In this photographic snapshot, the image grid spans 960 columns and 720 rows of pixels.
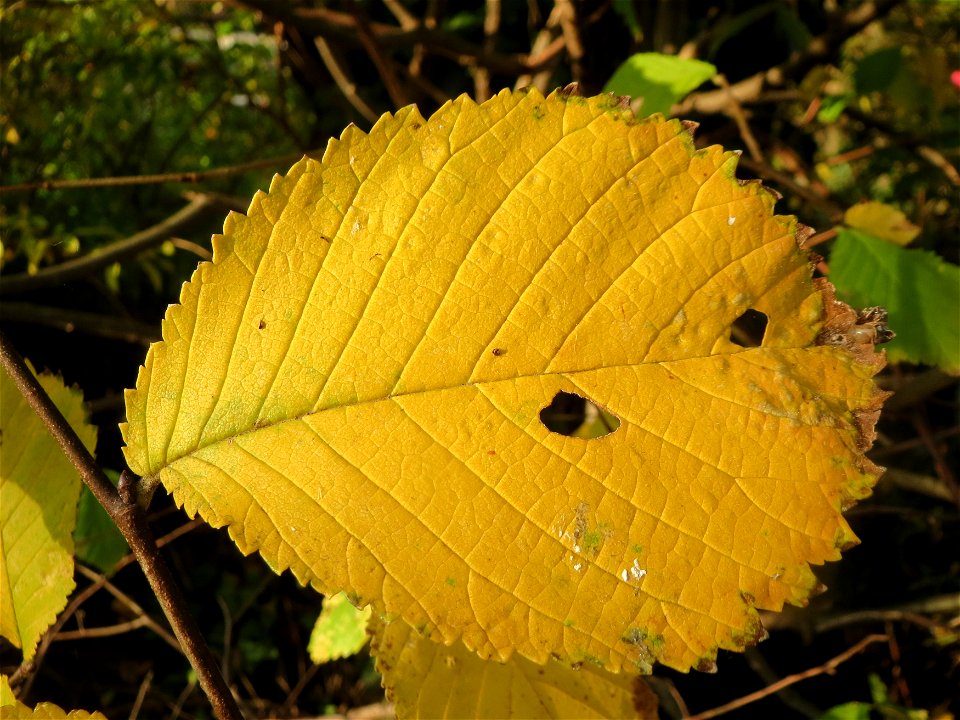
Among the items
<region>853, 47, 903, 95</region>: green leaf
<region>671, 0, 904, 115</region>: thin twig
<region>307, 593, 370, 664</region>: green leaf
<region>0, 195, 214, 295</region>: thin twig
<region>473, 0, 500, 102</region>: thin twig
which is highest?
<region>0, 195, 214, 295</region>: thin twig

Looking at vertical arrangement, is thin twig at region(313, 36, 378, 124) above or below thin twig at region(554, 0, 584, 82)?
above

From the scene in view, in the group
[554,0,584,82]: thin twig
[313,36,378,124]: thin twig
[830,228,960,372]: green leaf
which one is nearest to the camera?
[830,228,960,372]: green leaf

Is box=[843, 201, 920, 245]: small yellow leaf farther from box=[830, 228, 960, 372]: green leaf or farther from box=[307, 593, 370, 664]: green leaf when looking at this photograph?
box=[307, 593, 370, 664]: green leaf

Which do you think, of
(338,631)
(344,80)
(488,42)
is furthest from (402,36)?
(338,631)

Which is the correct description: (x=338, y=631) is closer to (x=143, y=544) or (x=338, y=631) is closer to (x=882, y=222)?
(x=143, y=544)

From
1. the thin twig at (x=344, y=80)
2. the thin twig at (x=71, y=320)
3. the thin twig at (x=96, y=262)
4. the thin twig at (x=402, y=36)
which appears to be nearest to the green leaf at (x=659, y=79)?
the thin twig at (x=402, y=36)

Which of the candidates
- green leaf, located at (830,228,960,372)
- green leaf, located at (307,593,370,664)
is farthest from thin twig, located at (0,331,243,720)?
green leaf, located at (830,228,960,372)

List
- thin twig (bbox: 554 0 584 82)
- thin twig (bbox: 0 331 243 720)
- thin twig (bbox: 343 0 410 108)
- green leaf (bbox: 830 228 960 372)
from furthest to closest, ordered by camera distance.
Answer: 1. thin twig (bbox: 554 0 584 82)
2. thin twig (bbox: 343 0 410 108)
3. green leaf (bbox: 830 228 960 372)
4. thin twig (bbox: 0 331 243 720)

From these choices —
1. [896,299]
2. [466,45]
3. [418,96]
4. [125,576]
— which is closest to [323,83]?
[418,96]

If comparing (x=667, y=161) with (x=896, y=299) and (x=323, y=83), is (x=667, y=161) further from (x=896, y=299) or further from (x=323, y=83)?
(x=323, y=83)
